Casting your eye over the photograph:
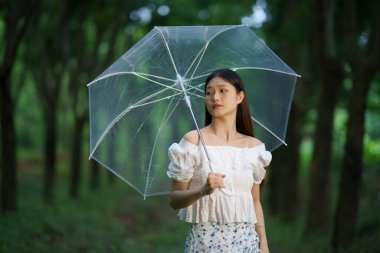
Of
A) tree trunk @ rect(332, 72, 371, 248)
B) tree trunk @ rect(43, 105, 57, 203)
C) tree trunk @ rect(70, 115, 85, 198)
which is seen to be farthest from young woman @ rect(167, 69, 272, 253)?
tree trunk @ rect(70, 115, 85, 198)

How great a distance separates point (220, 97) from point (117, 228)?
9.94 m

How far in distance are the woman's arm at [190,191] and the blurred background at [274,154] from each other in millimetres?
4510

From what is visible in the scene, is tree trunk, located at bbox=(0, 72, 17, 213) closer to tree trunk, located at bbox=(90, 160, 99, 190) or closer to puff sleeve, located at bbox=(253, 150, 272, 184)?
puff sleeve, located at bbox=(253, 150, 272, 184)

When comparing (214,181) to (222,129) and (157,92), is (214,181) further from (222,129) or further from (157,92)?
(157,92)

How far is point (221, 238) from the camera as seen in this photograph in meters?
4.13

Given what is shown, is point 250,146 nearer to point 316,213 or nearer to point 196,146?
point 196,146

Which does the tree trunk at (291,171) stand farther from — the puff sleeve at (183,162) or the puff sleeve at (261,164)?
the puff sleeve at (183,162)

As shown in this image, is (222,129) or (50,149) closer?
(222,129)

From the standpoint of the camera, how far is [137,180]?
5211 mm

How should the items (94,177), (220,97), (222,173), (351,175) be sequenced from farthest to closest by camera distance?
(94,177) → (351,175) → (220,97) → (222,173)

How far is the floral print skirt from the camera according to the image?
413cm

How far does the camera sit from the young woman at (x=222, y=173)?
411cm

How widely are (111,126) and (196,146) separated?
1.13 metres

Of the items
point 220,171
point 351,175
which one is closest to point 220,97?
point 220,171
